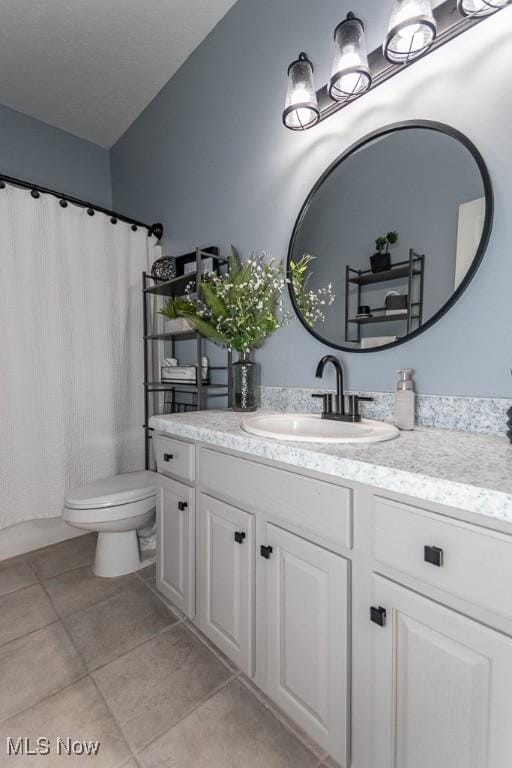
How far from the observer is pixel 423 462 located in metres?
0.71

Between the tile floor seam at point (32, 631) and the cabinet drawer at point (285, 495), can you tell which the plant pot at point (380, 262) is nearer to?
the cabinet drawer at point (285, 495)

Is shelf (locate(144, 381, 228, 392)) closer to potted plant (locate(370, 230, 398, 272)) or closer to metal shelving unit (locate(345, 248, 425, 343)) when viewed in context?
metal shelving unit (locate(345, 248, 425, 343))

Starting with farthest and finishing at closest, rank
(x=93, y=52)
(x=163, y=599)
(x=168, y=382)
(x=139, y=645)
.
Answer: (x=168, y=382)
(x=93, y=52)
(x=163, y=599)
(x=139, y=645)

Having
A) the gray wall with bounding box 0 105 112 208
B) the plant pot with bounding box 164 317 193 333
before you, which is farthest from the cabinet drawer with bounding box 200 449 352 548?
the gray wall with bounding box 0 105 112 208

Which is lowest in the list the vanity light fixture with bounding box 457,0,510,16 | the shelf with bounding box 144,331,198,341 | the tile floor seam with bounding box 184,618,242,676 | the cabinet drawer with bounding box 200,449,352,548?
the tile floor seam with bounding box 184,618,242,676

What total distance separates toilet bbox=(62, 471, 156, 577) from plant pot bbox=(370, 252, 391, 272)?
1.40m

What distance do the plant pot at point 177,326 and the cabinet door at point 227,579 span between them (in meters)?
0.99

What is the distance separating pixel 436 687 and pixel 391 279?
41.9 inches

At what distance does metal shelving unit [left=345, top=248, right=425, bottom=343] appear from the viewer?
111 centimetres

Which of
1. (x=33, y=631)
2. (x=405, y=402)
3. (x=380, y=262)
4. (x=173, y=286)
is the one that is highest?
(x=173, y=286)

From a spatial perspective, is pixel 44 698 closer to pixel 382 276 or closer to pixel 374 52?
pixel 382 276

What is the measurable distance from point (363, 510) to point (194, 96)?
233cm

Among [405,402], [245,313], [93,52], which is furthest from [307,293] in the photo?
[93,52]

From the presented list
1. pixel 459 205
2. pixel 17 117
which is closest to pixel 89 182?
pixel 17 117
